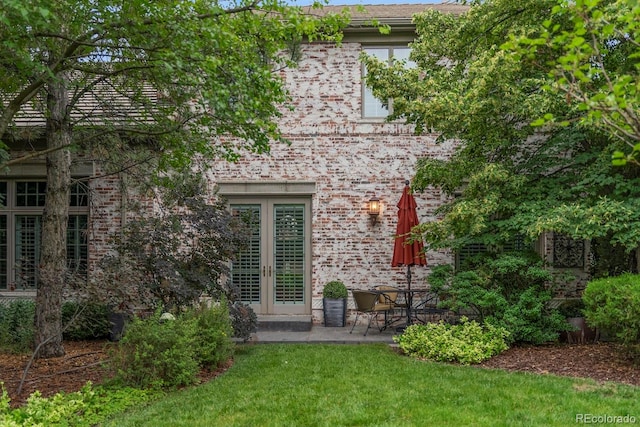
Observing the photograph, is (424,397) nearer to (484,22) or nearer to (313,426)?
(313,426)

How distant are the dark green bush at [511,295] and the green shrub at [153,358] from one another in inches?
156

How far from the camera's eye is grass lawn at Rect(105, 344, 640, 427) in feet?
15.3

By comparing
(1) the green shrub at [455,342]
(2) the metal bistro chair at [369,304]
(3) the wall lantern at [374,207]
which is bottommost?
(1) the green shrub at [455,342]

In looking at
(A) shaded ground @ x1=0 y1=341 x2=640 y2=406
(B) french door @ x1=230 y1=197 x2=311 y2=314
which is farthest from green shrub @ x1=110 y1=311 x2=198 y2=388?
(B) french door @ x1=230 y1=197 x2=311 y2=314

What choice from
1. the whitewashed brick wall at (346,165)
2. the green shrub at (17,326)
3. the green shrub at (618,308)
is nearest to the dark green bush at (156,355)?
the green shrub at (17,326)

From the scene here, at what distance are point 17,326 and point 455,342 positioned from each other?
725 cm

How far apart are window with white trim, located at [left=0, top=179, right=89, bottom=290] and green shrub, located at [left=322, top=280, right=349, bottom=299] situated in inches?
195

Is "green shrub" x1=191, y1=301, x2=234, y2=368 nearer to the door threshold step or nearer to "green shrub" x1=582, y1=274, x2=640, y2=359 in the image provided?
the door threshold step

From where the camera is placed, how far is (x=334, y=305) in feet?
32.2

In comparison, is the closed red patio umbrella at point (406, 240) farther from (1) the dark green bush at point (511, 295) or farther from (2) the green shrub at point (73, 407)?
(2) the green shrub at point (73, 407)

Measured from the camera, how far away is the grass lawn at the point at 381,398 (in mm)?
4656

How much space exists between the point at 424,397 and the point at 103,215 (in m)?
7.50

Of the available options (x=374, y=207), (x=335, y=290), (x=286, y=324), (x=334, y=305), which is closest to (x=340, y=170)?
(x=374, y=207)

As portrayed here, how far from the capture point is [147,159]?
7.22 metres
